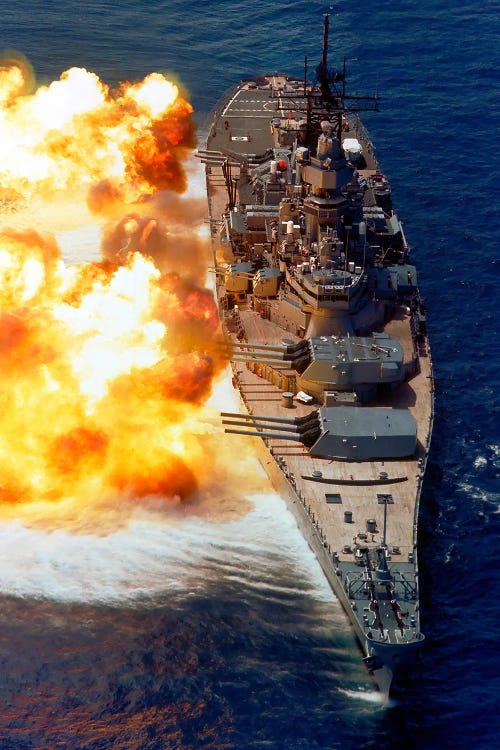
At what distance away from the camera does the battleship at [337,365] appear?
45062mm

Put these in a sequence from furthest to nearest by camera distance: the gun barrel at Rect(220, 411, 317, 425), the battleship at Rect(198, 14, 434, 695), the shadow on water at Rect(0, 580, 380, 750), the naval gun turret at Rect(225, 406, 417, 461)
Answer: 1. the gun barrel at Rect(220, 411, 317, 425)
2. the naval gun turret at Rect(225, 406, 417, 461)
3. the battleship at Rect(198, 14, 434, 695)
4. the shadow on water at Rect(0, 580, 380, 750)

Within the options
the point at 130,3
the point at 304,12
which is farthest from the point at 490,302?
the point at 130,3

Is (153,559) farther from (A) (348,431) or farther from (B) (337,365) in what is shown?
(B) (337,365)

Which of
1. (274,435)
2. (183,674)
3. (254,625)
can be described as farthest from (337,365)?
(183,674)

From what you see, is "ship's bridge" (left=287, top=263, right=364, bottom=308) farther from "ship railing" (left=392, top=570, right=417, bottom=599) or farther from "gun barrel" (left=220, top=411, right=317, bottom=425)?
"ship railing" (left=392, top=570, right=417, bottom=599)

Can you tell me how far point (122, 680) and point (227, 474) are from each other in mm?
12919

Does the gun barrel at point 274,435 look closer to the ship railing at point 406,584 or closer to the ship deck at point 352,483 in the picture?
the ship deck at point 352,483

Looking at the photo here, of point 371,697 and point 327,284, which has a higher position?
point 327,284

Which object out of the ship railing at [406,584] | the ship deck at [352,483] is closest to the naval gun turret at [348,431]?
the ship deck at [352,483]

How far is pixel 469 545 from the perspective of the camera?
49.5 meters

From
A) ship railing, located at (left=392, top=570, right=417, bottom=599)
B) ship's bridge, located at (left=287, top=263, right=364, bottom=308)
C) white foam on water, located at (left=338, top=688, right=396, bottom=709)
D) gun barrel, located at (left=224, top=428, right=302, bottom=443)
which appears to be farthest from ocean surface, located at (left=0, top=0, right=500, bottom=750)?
ship's bridge, located at (left=287, top=263, right=364, bottom=308)

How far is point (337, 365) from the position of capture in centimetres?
5181

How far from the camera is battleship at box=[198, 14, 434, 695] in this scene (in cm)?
4506

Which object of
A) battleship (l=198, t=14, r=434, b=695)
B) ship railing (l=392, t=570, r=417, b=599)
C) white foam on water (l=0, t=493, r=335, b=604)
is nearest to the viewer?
ship railing (l=392, t=570, r=417, b=599)
